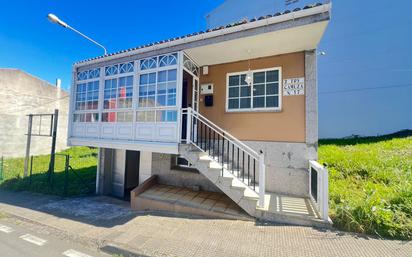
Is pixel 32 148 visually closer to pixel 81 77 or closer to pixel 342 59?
pixel 81 77

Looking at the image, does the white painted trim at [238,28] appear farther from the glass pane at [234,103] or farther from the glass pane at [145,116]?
the glass pane at [234,103]

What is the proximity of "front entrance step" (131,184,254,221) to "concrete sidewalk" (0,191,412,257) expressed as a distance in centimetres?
27

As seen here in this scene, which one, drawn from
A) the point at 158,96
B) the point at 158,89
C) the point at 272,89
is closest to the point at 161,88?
the point at 158,89

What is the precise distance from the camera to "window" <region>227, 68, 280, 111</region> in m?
6.54

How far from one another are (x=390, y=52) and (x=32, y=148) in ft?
84.5

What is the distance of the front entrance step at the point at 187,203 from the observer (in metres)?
5.31

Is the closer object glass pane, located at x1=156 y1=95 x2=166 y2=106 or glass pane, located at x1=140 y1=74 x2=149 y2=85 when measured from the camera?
glass pane, located at x1=156 y1=95 x2=166 y2=106

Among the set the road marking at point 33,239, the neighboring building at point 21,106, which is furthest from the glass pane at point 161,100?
the neighboring building at point 21,106

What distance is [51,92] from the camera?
57.1 feet

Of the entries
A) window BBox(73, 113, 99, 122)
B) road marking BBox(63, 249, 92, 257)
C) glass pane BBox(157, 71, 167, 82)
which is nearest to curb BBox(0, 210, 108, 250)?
road marking BBox(63, 249, 92, 257)

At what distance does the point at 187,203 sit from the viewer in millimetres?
5875

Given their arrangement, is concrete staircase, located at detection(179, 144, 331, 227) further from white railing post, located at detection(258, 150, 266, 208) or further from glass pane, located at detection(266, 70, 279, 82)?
glass pane, located at detection(266, 70, 279, 82)

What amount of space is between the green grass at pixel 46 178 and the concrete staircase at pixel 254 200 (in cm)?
645

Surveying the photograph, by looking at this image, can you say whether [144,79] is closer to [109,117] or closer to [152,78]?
[152,78]
